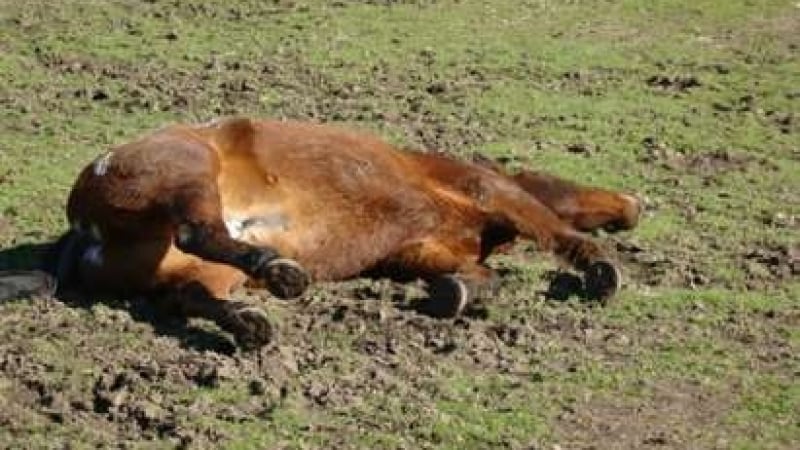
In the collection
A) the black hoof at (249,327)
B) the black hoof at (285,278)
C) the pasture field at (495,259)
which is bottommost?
the pasture field at (495,259)

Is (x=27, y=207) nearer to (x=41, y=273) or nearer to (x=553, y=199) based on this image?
(x=41, y=273)

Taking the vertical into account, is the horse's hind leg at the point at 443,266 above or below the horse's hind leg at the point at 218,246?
below

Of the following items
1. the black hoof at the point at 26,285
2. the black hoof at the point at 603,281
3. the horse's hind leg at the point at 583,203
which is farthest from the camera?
the horse's hind leg at the point at 583,203

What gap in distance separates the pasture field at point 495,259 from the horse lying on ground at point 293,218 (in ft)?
0.41

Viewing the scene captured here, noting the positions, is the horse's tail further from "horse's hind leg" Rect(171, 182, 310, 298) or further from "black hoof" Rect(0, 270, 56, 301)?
"horse's hind leg" Rect(171, 182, 310, 298)

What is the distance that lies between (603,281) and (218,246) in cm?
164

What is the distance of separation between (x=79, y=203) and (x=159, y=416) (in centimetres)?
121

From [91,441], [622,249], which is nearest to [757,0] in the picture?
[622,249]

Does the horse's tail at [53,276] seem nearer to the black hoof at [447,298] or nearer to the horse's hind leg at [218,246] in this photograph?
the horse's hind leg at [218,246]

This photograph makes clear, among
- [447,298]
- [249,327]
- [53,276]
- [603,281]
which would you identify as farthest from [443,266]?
[53,276]

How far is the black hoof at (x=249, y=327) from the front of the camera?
540cm

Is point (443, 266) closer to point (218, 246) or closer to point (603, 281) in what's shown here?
point (603, 281)

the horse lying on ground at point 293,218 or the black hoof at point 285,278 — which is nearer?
the black hoof at point 285,278

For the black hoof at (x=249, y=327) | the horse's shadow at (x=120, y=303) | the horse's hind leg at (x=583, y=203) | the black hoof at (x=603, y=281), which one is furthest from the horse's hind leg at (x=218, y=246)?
the horse's hind leg at (x=583, y=203)
